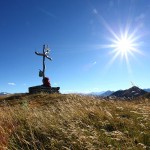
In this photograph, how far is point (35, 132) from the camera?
745 cm

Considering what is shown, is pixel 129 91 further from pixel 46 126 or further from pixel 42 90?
pixel 42 90

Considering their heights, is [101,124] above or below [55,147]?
above

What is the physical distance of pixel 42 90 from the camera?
114 feet

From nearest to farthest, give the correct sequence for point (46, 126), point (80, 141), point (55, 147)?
point (80, 141) → point (55, 147) → point (46, 126)

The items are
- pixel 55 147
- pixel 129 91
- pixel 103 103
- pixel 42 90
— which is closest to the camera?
pixel 55 147

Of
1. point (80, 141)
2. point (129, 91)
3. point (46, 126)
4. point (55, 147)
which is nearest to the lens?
point (80, 141)

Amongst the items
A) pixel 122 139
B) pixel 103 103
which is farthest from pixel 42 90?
pixel 122 139

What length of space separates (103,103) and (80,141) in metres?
6.98

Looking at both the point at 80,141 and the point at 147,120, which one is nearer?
the point at 80,141

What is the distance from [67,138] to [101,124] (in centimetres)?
137

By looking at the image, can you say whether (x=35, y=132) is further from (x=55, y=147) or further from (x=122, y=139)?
(x=122, y=139)

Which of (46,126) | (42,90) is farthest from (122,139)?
(42,90)

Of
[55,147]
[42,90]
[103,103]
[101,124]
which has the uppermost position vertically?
[42,90]

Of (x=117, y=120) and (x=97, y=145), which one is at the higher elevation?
(x=117, y=120)
